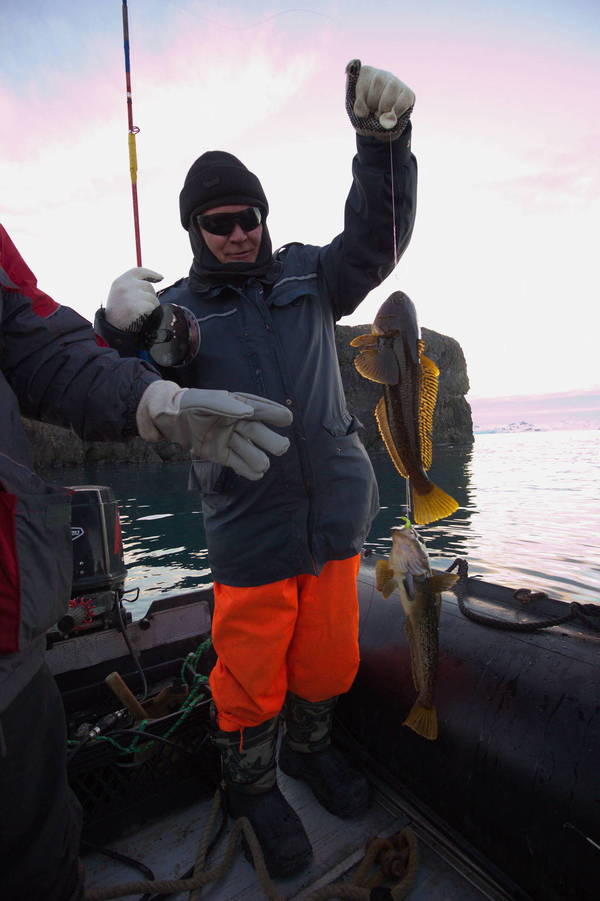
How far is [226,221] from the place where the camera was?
293 cm

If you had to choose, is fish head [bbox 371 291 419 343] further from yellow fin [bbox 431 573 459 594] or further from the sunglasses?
yellow fin [bbox 431 573 459 594]

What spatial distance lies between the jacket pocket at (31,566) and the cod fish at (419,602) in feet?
4.91

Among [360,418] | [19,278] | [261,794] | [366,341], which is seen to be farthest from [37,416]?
[360,418]

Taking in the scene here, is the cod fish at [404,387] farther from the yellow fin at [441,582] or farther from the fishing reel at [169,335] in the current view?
the fishing reel at [169,335]

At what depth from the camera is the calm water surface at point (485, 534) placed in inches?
397

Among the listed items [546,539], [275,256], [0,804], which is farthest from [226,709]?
[546,539]

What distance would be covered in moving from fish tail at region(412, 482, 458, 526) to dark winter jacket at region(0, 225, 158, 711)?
1.38m

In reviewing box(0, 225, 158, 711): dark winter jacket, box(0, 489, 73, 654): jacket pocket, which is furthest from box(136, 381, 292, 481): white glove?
box(0, 489, 73, 654): jacket pocket

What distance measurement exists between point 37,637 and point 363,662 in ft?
7.29

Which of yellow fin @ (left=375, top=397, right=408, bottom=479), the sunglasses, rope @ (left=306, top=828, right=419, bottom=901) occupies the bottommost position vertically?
rope @ (left=306, top=828, right=419, bottom=901)

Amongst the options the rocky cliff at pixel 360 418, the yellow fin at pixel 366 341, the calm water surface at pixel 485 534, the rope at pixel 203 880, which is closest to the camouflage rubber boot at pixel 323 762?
the rope at pixel 203 880

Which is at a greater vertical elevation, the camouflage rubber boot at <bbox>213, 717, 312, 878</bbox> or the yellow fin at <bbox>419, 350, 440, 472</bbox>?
the yellow fin at <bbox>419, 350, 440, 472</bbox>

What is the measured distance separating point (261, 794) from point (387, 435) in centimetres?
216

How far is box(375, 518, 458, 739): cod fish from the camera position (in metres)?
2.54
